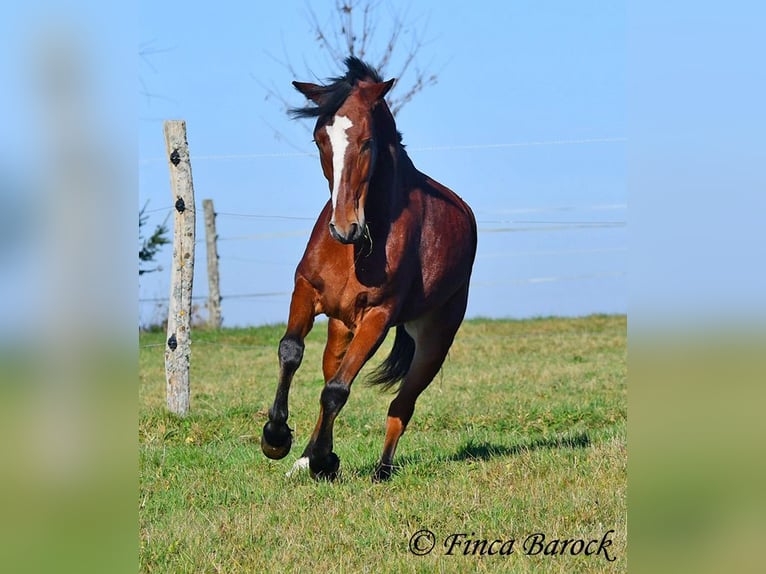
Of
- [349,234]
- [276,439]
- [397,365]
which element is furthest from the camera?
[397,365]

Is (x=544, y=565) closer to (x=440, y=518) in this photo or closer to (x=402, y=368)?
(x=440, y=518)

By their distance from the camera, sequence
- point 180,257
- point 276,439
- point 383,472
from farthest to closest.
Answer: point 180,257 < point 383,472 < point 276,439

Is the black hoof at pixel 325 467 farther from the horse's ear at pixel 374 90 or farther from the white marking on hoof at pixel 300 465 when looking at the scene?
the horse's ear at pixel 374 90

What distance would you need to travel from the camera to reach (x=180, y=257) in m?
8.75

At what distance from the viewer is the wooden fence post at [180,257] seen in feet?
28.6

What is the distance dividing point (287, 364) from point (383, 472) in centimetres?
109

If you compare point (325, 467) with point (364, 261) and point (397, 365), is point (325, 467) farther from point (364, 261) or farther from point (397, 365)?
point (397, 365)

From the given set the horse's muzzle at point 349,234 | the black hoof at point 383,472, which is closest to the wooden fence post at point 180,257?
the black hoof at point 383,472

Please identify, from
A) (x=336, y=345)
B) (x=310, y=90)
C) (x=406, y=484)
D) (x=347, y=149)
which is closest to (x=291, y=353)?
(x=336, y=345)

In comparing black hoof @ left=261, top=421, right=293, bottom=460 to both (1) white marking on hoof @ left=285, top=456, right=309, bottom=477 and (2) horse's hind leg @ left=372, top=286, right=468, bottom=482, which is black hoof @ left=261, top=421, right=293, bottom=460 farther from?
(2) horse's hind leg @ left=372, top=286, right=468, bottom=482

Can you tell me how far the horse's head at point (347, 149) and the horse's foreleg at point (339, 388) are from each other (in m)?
0.65
